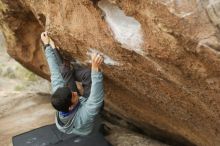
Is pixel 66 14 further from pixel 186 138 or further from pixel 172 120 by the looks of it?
pixel 186 138

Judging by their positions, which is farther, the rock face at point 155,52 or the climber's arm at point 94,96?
the climber's arm at point 94,96

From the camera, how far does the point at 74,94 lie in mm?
5023

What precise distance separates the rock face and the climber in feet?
0.47

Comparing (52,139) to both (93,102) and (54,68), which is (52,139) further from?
(93,102)

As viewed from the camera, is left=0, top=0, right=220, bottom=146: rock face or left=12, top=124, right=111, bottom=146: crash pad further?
left=12, top=124, right=111, bottom=146: crash pad

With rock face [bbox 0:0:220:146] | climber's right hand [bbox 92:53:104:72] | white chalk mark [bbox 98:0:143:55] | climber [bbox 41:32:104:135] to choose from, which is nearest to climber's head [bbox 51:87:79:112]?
climber [bbox 41:32:104:135]

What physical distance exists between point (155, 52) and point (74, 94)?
1.28m

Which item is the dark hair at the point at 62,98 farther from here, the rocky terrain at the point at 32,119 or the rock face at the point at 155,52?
the rocky terrain at the point at 32,119

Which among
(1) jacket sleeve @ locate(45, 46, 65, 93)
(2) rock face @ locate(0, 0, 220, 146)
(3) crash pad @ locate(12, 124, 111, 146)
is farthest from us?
(3) crash pad @ locate(12, 124, 111, 146)

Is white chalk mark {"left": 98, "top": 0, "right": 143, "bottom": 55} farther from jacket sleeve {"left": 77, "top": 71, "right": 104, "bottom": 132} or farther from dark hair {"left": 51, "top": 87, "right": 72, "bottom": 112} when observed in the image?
dark hair {"left": 51, "top": 87, "right": 72, "bottom": 112}

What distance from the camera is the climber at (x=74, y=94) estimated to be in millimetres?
4855

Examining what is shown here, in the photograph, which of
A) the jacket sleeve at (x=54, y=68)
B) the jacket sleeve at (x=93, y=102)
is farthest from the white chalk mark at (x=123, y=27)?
the jacket sleeve at (x=54, y=68)

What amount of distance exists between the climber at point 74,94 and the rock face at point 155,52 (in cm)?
14

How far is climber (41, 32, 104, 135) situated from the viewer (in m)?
Result: 4.85
